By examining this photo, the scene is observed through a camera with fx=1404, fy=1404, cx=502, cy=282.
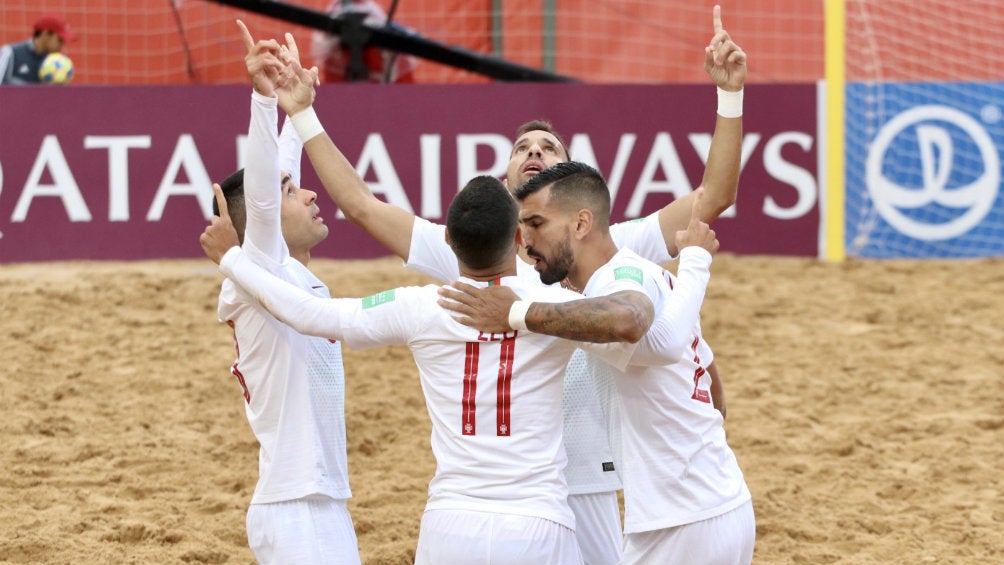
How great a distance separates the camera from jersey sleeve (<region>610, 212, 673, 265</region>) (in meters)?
5.25

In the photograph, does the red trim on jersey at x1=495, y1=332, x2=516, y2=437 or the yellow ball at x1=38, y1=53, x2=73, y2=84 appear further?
the yellow ball at x1=38, y1=53, x2=73, y2=84

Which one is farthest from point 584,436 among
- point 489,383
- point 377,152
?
point 377,152

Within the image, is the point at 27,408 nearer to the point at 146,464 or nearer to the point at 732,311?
the point at 146,464

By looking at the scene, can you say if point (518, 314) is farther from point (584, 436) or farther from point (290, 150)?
point (290, 150)

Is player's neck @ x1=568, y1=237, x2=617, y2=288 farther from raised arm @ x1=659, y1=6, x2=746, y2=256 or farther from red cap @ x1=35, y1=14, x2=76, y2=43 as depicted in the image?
red cap @ x1=35, y1=14, x2=76, y2=43

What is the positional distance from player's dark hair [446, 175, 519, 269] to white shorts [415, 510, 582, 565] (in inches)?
30.0

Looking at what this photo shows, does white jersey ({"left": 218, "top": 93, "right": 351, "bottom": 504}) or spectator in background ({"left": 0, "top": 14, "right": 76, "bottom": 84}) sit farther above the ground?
spectator in background ({"left": 0, "top": 14, "right": 76, "bottom": 84})

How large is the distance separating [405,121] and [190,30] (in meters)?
3.19

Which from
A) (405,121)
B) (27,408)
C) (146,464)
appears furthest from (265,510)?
(405,121)

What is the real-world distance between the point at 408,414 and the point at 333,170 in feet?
13.5

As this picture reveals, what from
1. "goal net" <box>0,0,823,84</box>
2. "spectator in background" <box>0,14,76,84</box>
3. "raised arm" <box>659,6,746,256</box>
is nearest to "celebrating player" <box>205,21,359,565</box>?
"raised arm" <box>659,6,746,256</box>

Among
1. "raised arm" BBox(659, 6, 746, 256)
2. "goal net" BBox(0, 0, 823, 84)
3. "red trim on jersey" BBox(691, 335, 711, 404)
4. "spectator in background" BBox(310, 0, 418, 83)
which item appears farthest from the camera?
"goal net" BBox(0, 0, 823, 84)

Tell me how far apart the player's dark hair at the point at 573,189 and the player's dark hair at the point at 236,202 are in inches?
40.2

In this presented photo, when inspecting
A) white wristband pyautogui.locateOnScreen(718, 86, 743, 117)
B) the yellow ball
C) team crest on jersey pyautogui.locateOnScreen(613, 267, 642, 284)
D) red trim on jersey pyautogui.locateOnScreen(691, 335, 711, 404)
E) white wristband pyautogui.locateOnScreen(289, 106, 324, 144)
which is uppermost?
the yellow ball
